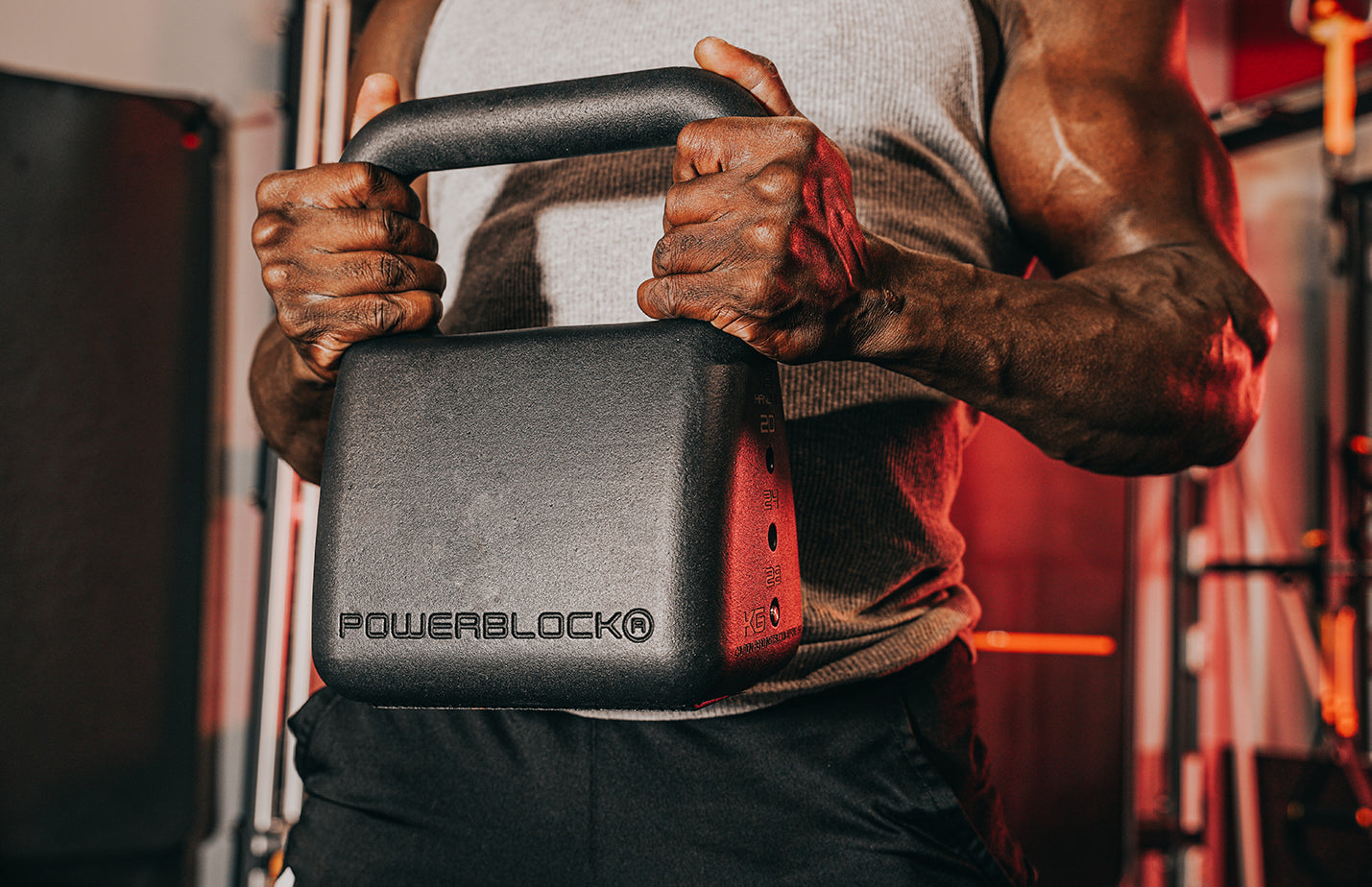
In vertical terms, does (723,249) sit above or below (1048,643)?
above

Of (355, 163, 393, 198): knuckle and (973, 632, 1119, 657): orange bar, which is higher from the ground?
(355, 163, 393, 198): knuckle

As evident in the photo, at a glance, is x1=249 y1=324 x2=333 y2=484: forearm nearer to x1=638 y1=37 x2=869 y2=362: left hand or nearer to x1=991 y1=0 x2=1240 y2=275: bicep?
x1=638 y1=37 x2=869 y2=362: left hand

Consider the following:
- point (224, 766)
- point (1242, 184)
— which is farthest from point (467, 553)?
point (1242, 184)

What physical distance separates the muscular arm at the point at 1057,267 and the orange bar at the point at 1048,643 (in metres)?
1.66

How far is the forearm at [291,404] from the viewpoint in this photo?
63 cm

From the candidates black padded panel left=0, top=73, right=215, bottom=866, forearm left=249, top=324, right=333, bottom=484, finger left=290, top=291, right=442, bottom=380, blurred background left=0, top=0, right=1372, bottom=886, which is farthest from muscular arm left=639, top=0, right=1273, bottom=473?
black padded panel left=0, top=73, right=215, bottom=866

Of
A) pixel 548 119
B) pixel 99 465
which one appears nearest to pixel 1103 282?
pixel 548 119

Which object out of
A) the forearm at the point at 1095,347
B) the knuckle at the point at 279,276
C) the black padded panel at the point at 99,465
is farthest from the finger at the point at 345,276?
the black padded panel at the point at 99,465

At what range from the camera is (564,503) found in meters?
0.44

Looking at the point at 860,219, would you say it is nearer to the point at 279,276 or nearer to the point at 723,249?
the point at 723,249

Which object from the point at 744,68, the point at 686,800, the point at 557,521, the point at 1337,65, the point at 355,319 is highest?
the point at 1337,65

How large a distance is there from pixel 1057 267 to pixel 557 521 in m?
0.46

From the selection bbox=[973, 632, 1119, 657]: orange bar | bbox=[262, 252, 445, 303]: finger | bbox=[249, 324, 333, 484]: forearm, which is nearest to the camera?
bbox=[262, 252, 445, 303]: finger

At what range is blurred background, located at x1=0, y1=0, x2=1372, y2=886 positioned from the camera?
5.25 ft
